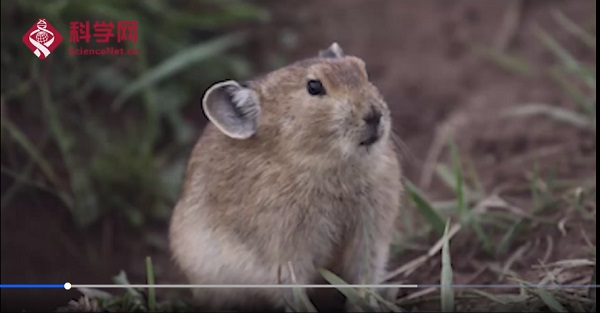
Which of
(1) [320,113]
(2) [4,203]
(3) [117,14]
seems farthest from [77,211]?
(1) [320,113]

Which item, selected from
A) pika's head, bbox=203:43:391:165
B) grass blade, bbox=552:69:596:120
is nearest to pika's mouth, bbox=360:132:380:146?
pika's head, bbox=203:43:391:165

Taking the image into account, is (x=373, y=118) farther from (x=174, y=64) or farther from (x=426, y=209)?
(x=174, y=64)

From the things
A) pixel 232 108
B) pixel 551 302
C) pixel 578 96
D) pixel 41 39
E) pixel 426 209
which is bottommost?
pixel 551 302

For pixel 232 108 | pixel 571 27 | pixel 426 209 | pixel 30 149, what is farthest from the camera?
pixel 571 27

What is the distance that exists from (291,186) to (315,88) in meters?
0.27

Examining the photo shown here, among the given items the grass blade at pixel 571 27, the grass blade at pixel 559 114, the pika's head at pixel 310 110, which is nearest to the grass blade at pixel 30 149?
the pika's head at pixel 310 110

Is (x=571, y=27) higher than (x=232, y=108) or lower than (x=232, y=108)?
higher

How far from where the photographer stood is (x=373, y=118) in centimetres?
274

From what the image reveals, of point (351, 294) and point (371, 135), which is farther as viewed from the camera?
point (351, 294)

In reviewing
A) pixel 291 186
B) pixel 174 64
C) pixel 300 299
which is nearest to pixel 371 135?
pixel 291 186

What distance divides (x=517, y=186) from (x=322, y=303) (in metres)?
1.03

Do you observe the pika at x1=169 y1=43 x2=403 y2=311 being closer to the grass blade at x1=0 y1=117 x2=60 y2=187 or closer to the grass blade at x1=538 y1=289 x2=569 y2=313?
the grass blade at x1=538 y1=289 x2=569 y2=313

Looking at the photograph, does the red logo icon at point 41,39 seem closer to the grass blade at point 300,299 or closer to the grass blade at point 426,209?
the grass blade at point 300,299

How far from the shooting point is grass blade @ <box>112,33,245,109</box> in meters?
4.09
